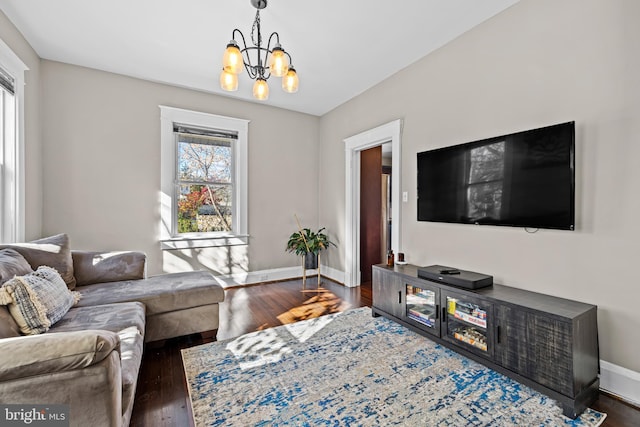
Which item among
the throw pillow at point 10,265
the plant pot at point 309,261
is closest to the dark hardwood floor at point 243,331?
the plant pot at point 309,261

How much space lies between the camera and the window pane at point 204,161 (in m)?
4.02

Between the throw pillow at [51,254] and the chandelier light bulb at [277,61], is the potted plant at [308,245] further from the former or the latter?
the chandelier light bulb at [277,61]

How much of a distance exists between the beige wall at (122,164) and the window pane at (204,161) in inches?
12.7

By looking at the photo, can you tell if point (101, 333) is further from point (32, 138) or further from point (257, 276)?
point (257, 276)

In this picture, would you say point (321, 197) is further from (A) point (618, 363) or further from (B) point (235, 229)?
(A) point (618, 363)

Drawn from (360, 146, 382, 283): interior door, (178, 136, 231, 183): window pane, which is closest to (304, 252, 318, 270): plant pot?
(360, 146, 382, 283): interior door

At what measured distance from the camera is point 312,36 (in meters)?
2.75

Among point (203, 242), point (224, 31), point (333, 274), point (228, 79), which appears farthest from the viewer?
point (333, 274)

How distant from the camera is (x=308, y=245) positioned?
14.3 feet

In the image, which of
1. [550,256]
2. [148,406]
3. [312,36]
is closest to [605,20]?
[550,256]

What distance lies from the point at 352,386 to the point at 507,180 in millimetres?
1911

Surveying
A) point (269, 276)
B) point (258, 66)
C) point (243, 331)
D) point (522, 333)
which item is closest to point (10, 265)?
point (243, 331)

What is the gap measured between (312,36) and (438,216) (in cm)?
212

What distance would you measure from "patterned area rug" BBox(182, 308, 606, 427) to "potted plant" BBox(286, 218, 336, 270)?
5.98 feet
